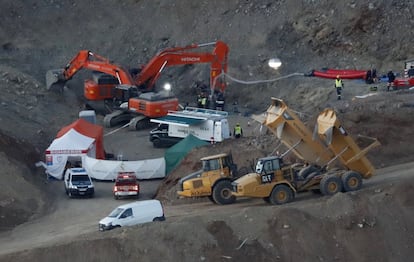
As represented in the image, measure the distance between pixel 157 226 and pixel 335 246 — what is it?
5001 mm

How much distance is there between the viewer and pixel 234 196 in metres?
33.2

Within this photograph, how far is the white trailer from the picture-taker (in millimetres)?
43125

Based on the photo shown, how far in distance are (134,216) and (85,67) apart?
22.5 m

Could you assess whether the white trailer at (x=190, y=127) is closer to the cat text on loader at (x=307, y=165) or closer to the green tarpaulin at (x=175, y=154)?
the green tarpaulin at (x=175, y=154)

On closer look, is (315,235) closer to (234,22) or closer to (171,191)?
(171,191)

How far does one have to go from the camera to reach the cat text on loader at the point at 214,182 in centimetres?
3328

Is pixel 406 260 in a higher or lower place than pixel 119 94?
lower

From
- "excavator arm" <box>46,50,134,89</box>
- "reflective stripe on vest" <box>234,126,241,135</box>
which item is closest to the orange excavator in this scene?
"excavator arm" <box>46,50,134,89</box>

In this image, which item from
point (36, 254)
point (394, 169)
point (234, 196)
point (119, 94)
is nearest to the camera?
point (36, 254)

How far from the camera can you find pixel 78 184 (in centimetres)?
3797

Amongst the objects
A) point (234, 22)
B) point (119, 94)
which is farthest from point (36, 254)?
point (234, 22)

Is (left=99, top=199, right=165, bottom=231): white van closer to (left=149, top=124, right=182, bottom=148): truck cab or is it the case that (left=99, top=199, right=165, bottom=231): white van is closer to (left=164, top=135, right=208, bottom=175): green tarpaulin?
(left=164, top=135, right=208, bottom=175): green tarpaulin

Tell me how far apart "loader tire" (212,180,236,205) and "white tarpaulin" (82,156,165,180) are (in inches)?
280

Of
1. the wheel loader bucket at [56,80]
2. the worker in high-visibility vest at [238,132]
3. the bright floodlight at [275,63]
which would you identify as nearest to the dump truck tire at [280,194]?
the worker in high-visibility vest at [238,132]
